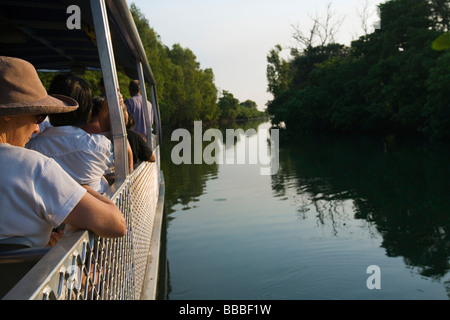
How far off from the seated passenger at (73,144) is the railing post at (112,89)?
1.19 ft

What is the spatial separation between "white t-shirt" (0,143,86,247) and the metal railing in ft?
0.38

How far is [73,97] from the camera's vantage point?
9.25 ft

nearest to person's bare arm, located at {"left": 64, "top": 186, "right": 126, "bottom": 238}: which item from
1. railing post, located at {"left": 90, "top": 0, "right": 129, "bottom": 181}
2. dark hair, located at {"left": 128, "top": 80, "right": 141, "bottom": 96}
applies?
railing post, located at {"left": 90, "top": 0, "right": 129, "bottom": 181}

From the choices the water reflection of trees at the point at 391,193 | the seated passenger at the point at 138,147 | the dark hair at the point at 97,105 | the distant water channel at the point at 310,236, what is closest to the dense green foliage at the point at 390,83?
the water reflection of trees at the point at 391,193

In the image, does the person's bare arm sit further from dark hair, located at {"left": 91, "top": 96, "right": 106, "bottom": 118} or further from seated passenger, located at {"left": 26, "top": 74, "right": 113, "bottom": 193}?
dark hair, located at {"left": 91, "top": 96, "right": 106, "bottom": 118}

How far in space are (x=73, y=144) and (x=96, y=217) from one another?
1.01m

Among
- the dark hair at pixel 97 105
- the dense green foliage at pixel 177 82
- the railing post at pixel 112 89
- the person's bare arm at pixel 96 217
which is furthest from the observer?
the dense green foliage at pixel 177 82

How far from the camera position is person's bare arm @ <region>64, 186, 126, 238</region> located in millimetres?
1794

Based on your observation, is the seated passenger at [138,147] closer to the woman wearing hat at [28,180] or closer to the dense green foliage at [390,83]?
the woman wearing hat at [28,180]

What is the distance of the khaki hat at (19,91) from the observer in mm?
1683

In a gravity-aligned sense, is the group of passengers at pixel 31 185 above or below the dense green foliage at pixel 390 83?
below
